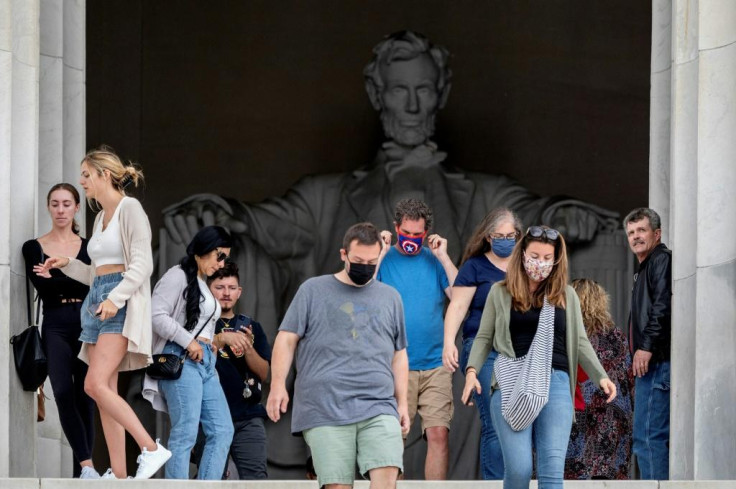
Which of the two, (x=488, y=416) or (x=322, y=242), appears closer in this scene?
(x=488, y=416)

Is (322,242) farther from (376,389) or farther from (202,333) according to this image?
(376,389)

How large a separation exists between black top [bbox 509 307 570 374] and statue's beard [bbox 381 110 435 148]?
518cm

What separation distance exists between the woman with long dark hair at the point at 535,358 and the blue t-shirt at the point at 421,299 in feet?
4.66

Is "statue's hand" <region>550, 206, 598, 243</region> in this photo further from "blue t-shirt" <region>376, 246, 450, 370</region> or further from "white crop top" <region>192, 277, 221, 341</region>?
"white crop top" <region>192, 277, 221, 341</region>

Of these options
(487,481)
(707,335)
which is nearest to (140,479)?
(487,481)

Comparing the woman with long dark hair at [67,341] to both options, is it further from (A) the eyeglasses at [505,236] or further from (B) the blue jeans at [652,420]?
Answer: (B) the blue jeans at [652,420]

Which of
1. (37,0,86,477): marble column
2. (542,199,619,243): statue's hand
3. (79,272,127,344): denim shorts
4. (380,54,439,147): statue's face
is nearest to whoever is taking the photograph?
(79,272,127,344): denim shorts

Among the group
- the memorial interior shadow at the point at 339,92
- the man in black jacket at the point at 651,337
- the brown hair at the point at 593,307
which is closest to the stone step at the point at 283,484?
the man in black jacket at the point at 651,337

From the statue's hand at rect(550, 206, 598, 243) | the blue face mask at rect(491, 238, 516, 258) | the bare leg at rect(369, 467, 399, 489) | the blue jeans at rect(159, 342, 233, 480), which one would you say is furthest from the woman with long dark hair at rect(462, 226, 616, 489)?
the statue's hand at rect(550, 206, 598, 243)

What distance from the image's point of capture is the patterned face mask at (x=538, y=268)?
9.31m

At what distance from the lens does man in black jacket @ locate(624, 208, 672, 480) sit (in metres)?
11.0

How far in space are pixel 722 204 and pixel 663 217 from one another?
0.62 meters

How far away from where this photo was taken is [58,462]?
465 inches

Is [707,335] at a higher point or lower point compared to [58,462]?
→ higher
